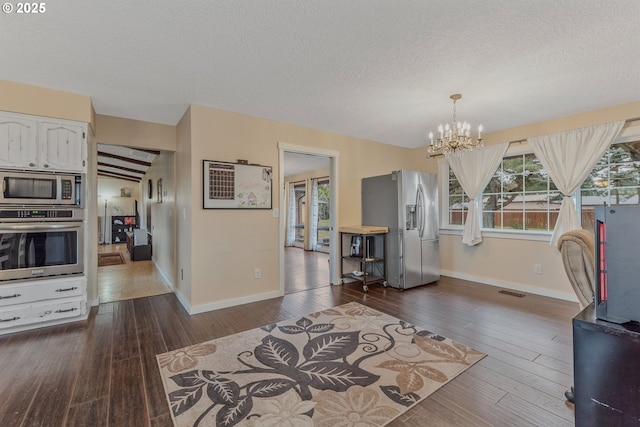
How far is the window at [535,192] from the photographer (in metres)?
3.49

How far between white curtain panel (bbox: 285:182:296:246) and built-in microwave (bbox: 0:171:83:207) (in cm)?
671

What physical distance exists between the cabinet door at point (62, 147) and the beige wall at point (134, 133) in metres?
0.70

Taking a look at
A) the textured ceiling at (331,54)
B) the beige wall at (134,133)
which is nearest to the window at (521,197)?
the textured ceiling at (331,54)

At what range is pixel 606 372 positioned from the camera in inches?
44.8

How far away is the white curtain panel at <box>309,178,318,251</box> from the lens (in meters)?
8.65

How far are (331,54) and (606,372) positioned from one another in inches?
101

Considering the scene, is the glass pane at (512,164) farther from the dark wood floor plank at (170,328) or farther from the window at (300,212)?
the window at (300,212)

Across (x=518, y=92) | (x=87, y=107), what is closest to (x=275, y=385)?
(x=87, y=107)

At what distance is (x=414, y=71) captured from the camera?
2643 millimetres

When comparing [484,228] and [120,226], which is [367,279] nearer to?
[484,228]

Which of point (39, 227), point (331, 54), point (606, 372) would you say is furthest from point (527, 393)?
point (39, 227)

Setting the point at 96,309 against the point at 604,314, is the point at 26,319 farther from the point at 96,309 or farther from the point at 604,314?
the point at 604,314

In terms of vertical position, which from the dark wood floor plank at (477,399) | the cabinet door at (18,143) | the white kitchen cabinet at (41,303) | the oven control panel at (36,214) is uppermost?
the cabinet door at (18,143)

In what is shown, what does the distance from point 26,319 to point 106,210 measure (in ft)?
31.9
